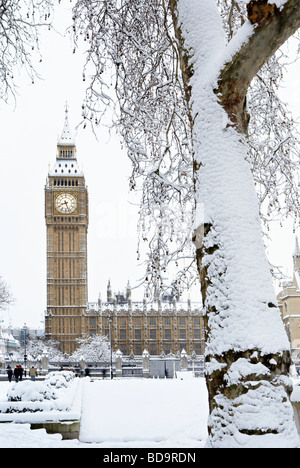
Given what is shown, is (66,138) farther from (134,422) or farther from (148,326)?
(134,422)

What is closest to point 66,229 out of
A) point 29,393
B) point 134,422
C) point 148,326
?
point 148,326

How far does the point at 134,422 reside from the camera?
14.1m

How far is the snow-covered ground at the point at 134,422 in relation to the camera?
34.0ft

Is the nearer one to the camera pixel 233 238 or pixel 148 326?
pixel 233 238

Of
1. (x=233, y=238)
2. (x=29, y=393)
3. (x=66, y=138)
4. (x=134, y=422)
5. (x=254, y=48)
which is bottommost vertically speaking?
(x=134, y=422)

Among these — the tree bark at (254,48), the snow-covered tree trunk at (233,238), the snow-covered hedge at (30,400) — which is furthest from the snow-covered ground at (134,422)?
the tree bark at (254,48)

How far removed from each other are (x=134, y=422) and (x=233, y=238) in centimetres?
1128

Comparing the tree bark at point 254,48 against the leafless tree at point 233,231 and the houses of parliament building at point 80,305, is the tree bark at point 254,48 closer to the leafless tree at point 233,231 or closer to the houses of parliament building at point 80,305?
the leafless tree at point 233,231

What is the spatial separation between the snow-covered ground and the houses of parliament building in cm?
6057

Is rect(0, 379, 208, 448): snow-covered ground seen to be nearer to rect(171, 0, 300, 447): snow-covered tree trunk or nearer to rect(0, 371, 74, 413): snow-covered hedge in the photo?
rect(0, 371, 74, 413): snow-covered hedge

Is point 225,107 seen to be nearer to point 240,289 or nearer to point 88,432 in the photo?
point 240,289

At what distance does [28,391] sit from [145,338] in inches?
2755

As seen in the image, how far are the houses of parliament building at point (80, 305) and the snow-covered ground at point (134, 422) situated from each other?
6057 cm

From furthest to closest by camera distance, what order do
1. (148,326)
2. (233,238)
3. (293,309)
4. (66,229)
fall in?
1. (66,229)
2. (148,326)
3. (293,309)
4. (233,238)
